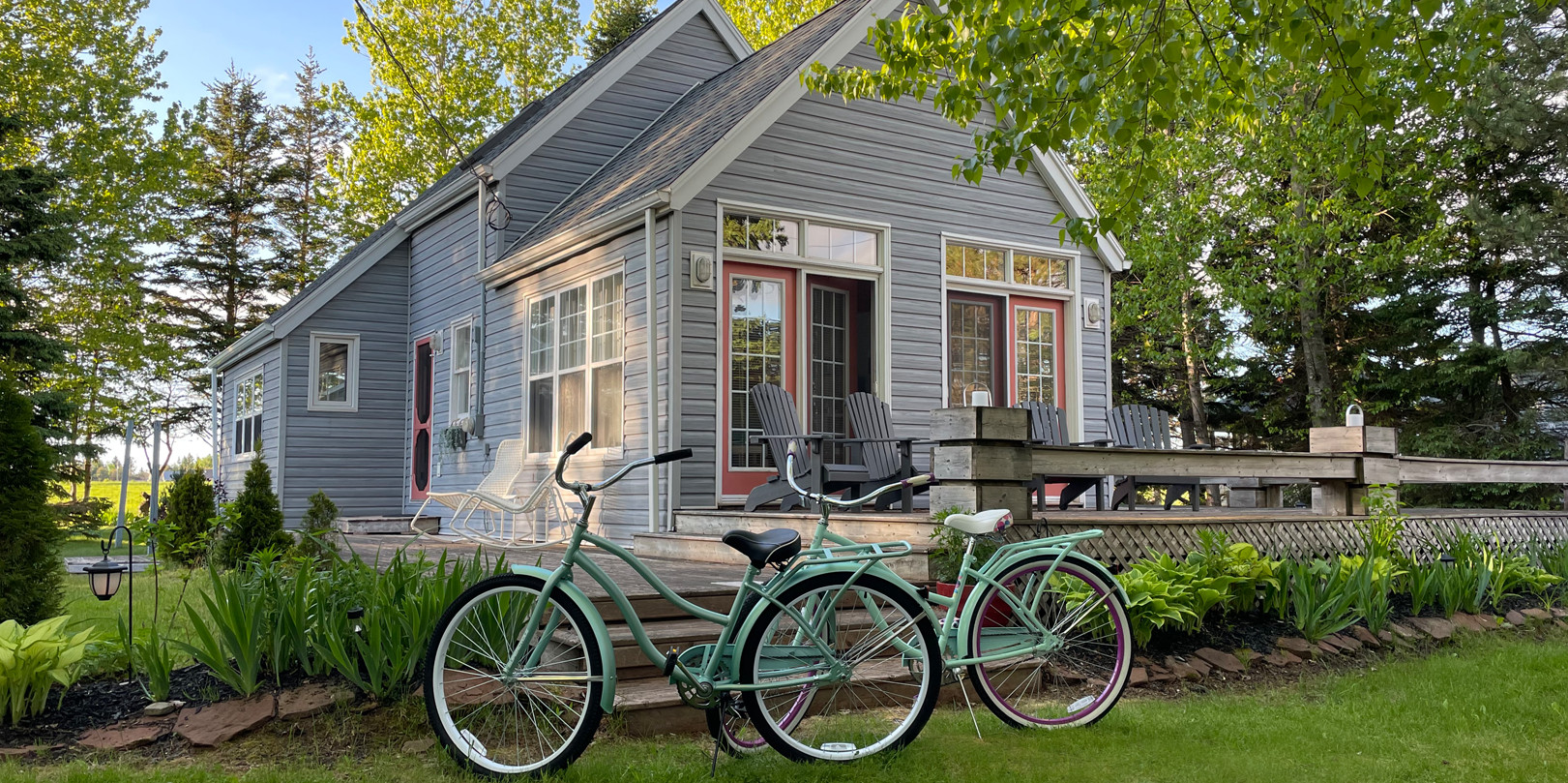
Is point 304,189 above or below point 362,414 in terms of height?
above

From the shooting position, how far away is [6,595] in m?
5.02

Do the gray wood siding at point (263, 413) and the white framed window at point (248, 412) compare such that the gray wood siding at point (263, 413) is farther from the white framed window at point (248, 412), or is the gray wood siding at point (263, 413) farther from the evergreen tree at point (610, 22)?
the evergreen tree at point (610, 22)

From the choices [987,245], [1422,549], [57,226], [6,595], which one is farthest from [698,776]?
[57,226]

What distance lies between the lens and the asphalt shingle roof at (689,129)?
9.26 metres

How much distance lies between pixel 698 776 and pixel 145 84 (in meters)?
24.4

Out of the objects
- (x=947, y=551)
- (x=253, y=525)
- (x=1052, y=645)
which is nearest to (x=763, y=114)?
(x=947, y=551)

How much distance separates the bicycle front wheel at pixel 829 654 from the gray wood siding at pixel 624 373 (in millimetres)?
4853

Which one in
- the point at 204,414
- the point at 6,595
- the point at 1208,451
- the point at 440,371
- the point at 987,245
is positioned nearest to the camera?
the point at 6,595

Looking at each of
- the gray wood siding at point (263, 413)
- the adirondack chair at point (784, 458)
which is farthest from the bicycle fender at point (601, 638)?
the gray wood siding at point (263, 413)

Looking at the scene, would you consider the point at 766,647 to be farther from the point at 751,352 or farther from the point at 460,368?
the point at 460,368

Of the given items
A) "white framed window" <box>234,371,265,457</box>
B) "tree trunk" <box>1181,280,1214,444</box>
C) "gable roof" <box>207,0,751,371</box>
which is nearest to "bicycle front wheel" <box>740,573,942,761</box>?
"gable roof" <box>207,0,751,371</box>

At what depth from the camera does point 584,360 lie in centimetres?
982

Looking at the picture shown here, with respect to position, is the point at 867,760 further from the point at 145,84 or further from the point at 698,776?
the point at 145,84

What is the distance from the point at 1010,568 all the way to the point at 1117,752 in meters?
0.78
